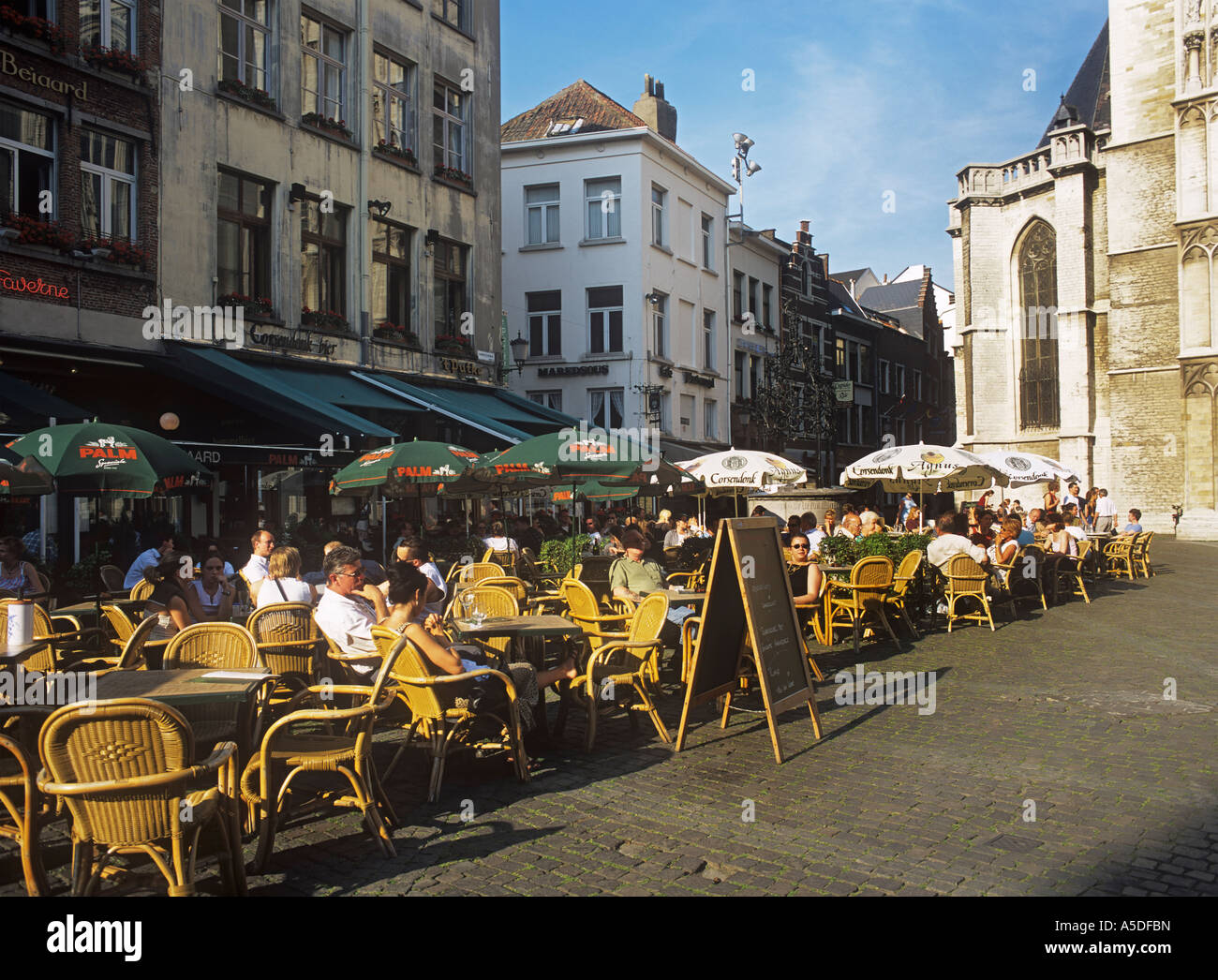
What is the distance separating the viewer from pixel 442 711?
5773 millimetres

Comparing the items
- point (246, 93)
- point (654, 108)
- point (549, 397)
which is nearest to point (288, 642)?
point (246, 93)

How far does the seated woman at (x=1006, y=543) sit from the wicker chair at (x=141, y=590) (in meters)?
10.6

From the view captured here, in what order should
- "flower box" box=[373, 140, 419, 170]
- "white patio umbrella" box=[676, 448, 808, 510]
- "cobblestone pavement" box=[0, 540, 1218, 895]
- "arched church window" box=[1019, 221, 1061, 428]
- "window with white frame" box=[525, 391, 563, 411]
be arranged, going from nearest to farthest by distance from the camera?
1. "cobblestone pavement" box=[0, 540, 1218, 895]
2. "white patio umbrella" box=[676, 448, 808, 510]
3. "flower box" box=[373, 140, 419, 170]
4. "window with white frame" box=[525, 391, 563, 411]
5. "arched church window" box=[1019, 221, 1061, 428]

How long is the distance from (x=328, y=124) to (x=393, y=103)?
2475 mm

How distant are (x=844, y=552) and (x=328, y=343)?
37.7ft

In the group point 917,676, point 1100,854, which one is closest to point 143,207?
point 917,676

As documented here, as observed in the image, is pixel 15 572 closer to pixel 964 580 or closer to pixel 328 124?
pixel 964 580

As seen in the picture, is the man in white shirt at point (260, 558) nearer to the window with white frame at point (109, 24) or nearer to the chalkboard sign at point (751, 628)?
the chalkboard sign at point (751, 628)

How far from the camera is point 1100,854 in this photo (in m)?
4.67

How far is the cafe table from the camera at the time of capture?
684 cm

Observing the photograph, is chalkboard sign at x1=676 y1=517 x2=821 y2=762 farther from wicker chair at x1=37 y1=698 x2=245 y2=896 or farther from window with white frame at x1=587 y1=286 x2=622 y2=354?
window with white frame at x1=587 y1=286 x2=622 y2=354

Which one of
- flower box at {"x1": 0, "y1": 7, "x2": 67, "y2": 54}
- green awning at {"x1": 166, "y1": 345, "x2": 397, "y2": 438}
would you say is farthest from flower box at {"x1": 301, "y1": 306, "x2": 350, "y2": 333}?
flower box at {"x1": 0, "y1": 7, "x2": 67, "y2": 54}

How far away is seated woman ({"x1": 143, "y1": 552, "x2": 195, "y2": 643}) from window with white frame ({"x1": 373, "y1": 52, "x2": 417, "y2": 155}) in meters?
15.1

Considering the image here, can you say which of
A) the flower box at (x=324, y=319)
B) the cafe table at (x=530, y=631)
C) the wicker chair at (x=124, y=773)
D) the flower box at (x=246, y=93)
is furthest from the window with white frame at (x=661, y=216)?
the wicker chair at (x=124, y=773)
